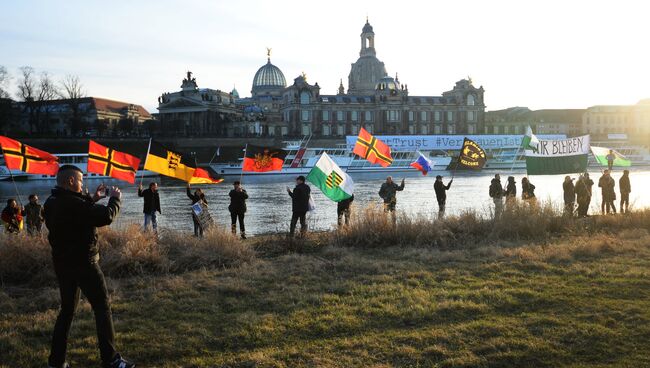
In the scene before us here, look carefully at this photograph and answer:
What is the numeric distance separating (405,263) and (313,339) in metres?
3.93

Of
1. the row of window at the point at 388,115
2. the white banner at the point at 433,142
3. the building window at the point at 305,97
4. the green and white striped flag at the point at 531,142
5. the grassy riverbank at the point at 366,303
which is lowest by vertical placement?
the grassy riverbank at the point at 366,303

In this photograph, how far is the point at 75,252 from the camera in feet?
15.2

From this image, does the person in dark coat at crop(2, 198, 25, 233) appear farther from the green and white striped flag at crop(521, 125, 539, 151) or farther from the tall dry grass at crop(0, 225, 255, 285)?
the green and white striped flag at crop(521, 125, 539, 151)

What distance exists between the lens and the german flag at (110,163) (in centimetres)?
1156

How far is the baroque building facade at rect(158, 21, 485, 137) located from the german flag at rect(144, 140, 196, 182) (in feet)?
270


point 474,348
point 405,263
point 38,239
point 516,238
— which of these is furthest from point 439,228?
point 38,239

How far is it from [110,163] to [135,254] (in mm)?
3780

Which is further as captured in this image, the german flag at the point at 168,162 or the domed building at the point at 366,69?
the domed building at the point at 366,69

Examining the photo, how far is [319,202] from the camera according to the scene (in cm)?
2553

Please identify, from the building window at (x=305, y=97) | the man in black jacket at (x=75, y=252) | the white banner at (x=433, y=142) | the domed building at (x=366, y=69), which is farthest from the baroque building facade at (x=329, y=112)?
the man in black jacket at (x=75, y=252)

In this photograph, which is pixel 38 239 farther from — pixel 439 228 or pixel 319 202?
pixel 319 202

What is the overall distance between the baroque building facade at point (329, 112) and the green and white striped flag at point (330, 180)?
3270 inches

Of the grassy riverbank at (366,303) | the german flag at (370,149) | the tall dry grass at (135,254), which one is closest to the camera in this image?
the grassy riverbank at (366,303)

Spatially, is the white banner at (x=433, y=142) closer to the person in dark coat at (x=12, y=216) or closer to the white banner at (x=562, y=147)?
the white banner at (x=562, y=147)
